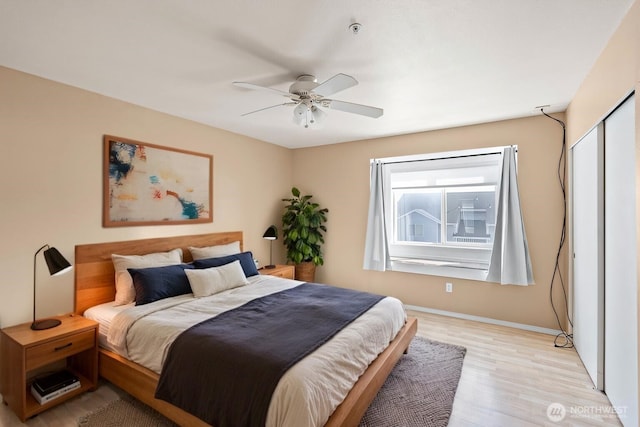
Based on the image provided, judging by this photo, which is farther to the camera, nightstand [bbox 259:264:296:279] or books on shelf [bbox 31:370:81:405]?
nightstand [bbox 259:264:296:279]

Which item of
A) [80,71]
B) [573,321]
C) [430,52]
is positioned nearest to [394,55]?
[430,52]

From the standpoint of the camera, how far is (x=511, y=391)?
2.37 metres

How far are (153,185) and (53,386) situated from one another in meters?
1.89

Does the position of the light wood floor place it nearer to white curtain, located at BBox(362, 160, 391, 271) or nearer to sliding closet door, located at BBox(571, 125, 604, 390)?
sliding closet door, located at BBox(571, 125, 604, 390)

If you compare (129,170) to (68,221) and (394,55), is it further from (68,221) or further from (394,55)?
(394,55)

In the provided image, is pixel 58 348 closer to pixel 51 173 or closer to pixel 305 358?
pixel 51 173

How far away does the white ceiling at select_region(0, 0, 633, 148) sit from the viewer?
1.67 meters

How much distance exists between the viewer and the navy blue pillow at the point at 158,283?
8.73 ft

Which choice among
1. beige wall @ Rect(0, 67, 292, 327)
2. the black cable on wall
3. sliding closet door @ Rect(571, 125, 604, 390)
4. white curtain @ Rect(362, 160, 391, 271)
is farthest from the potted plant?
sliding closet door @ Rect(571, 125, 604, 390)

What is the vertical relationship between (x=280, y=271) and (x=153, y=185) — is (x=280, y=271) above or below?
below

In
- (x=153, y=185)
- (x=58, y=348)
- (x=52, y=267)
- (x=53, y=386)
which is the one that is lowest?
(x=53, y=386)

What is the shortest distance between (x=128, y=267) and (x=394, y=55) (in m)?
2.89

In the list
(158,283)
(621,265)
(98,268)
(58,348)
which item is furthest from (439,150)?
(58,348)

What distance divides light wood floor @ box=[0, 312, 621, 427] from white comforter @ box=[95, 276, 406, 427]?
588mm
